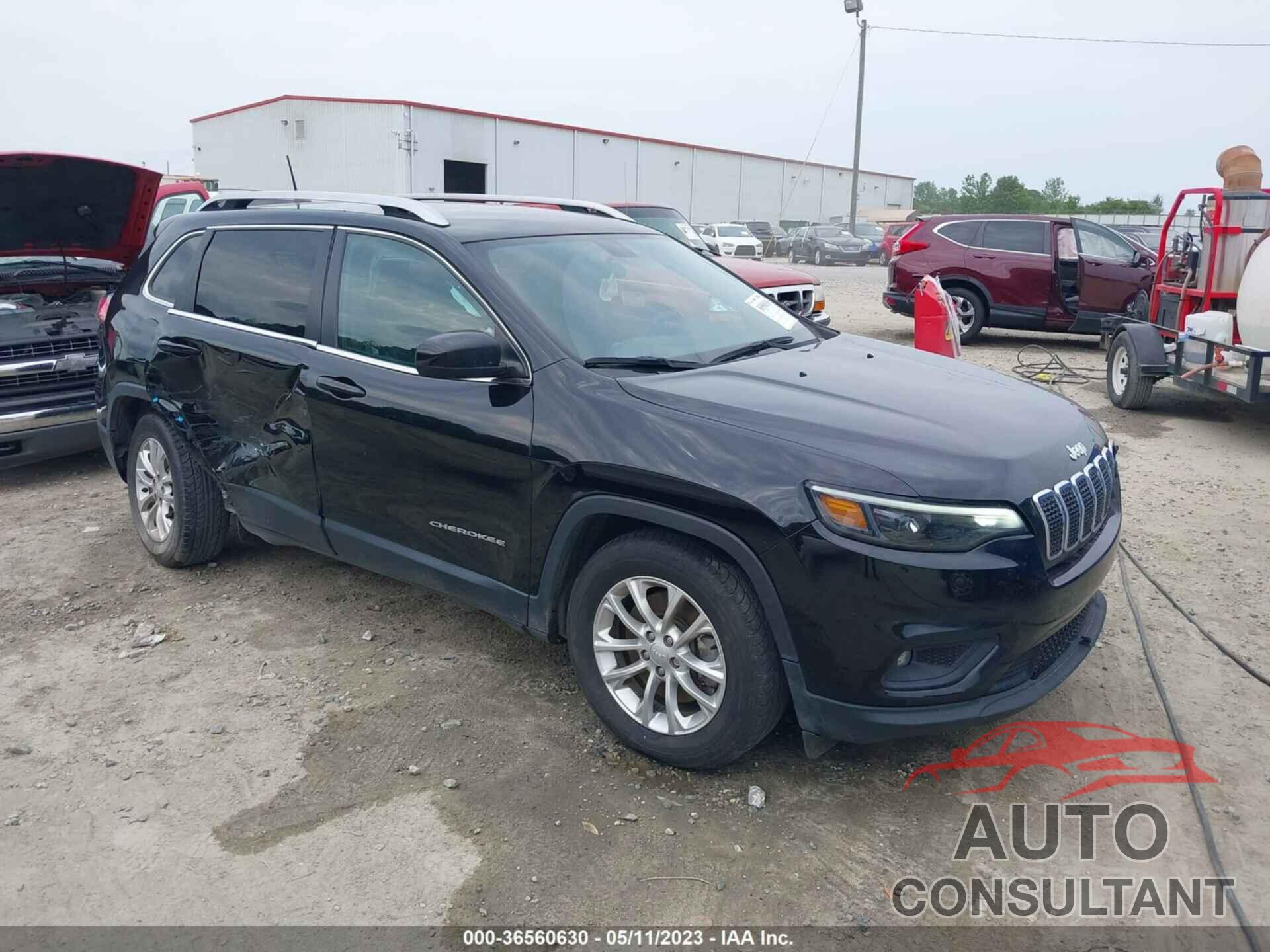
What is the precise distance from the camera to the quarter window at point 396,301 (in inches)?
147

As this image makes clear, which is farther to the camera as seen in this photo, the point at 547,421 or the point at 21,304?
the point at 21,304

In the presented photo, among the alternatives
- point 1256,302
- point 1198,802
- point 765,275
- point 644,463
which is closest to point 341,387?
point 644,463

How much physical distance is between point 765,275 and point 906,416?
23.0 feet

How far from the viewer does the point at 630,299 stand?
3.92 metres

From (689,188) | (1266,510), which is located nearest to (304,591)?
(1266,510)

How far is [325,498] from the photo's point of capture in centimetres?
416

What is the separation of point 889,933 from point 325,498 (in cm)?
268

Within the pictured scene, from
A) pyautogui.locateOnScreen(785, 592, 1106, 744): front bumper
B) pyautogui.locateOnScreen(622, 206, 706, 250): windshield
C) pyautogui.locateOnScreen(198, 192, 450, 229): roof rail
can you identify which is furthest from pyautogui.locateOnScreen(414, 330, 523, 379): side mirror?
pyautogui.locateOnScreen(622, 206, 706, 250): windshield

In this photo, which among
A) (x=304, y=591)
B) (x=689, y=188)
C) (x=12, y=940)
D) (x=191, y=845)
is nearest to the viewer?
(x=12, y=940)

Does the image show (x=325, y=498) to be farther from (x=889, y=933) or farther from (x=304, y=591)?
(x=889, y=933)

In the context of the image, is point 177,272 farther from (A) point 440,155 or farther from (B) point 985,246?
(A) point 440,155

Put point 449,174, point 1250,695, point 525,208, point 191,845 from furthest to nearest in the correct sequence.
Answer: point 449,174
point 525,208
point 1250,695
point 191,845

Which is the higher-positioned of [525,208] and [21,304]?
[525,208]

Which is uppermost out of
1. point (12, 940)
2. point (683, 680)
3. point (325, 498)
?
point (325, 498)
